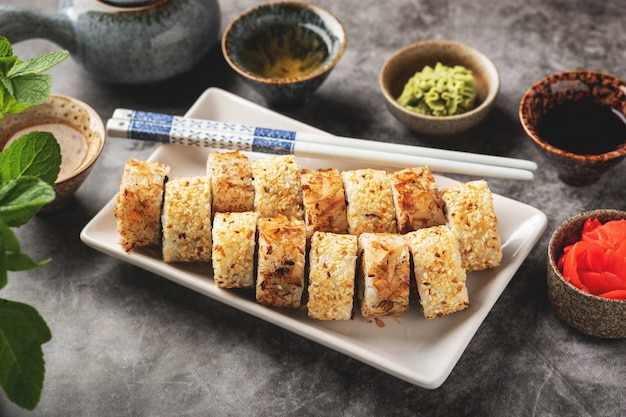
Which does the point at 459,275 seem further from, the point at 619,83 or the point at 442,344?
the point at 619,83

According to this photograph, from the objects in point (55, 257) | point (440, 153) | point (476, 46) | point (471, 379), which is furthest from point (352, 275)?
point (476, 46)

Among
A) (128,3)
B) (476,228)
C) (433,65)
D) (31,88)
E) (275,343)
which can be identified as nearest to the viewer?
(31,88)

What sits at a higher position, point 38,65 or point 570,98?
A: point 38,65

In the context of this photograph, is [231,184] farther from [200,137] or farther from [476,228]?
[476,228]

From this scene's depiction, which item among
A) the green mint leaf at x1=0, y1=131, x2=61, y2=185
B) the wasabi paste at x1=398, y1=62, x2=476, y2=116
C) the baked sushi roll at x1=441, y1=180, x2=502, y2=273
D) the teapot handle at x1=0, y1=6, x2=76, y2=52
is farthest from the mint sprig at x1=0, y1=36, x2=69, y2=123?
the wasabi paste at x1=398, y1=62, x2=476, y2=116

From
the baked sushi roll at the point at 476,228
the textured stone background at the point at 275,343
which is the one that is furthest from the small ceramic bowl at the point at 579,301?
the baked sushi roll at the point at 476,228

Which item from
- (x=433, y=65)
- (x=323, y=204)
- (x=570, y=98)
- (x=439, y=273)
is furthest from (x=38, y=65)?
(x=570, y=98)
